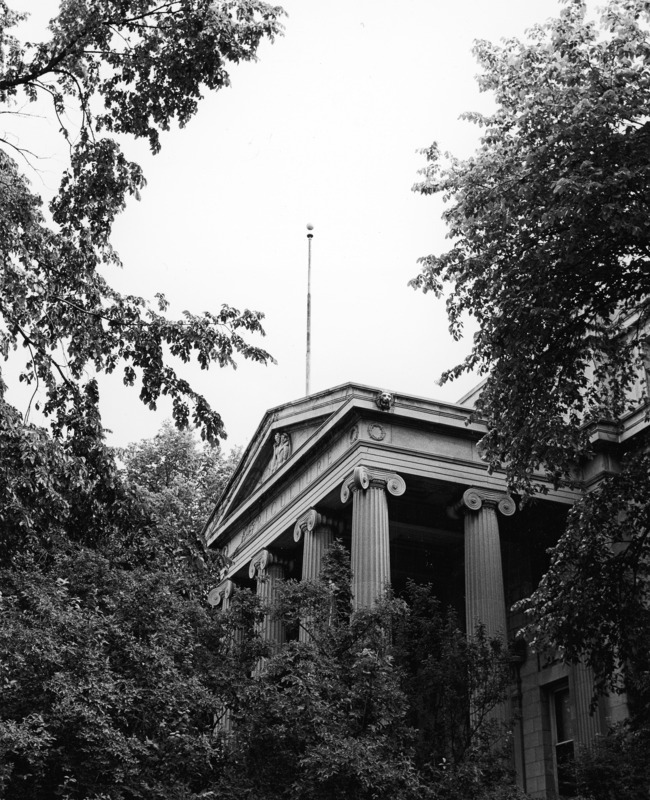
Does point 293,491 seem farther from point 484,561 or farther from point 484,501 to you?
point 484,561

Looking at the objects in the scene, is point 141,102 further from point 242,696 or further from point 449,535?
point 449,535

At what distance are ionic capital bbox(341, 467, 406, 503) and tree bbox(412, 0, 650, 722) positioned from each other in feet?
19.6

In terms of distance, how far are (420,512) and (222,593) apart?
805 centimetres

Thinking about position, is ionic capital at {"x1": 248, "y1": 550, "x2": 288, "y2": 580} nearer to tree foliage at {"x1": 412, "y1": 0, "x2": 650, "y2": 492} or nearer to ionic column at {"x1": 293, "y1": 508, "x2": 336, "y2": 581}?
ionic column at {"x1": 293, "y1": 508, "x2": 336, "y2": 581}

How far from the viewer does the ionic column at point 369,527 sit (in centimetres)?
2377

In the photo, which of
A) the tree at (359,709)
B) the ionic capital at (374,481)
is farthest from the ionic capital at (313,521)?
the tree at (359,709)

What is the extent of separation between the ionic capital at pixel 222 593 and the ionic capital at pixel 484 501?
9588mm

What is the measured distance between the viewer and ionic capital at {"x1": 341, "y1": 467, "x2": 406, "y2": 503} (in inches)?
988

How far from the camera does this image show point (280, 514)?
3048 cm

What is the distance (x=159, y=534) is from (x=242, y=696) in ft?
12.5

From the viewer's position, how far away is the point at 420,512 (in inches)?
1192

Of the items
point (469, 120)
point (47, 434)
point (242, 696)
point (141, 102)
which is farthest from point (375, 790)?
point (469, 120)

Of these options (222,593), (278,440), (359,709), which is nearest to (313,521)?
(278,440)

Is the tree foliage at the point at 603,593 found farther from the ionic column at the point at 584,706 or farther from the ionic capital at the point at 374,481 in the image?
the ionic capital at the point at 374,481
